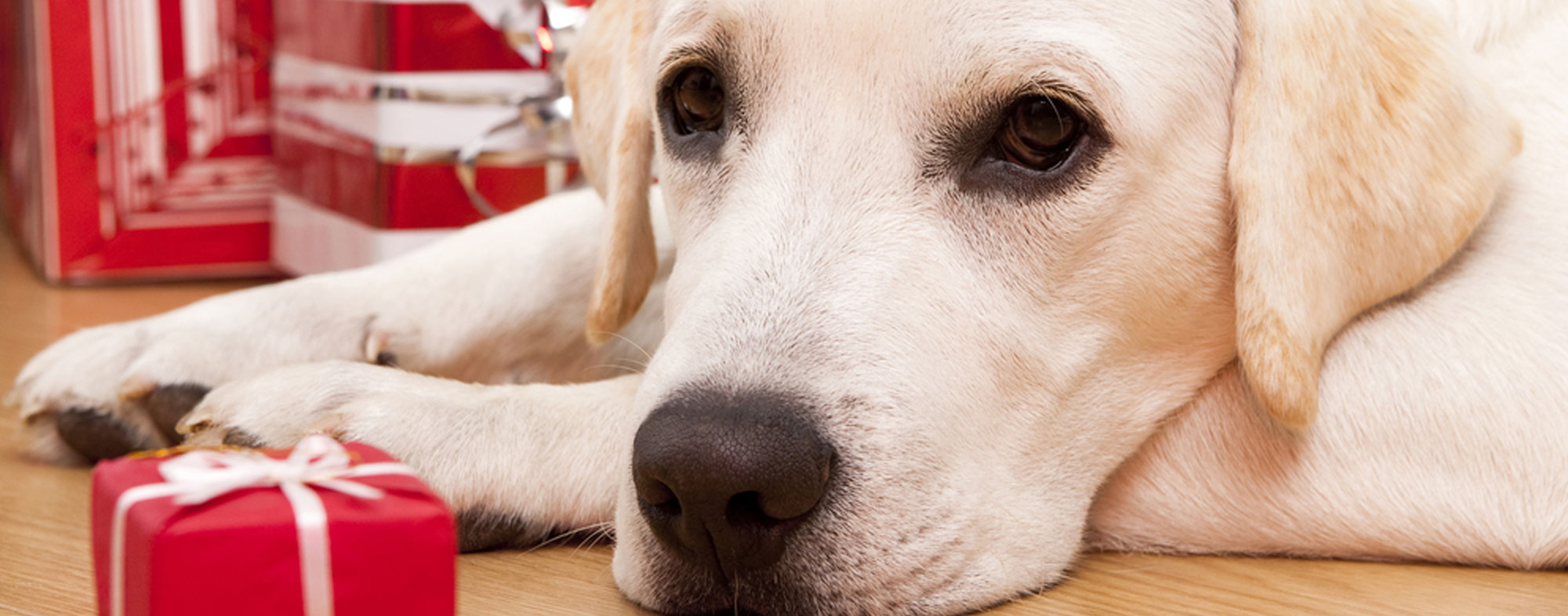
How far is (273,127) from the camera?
4078mm

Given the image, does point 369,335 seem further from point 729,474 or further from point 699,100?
point 729,474

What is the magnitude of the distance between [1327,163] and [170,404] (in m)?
1.52

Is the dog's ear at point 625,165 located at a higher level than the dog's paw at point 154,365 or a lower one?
higher

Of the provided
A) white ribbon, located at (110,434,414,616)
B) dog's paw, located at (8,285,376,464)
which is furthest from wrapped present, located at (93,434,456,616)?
dog's paw, located at (8,285,376,464)

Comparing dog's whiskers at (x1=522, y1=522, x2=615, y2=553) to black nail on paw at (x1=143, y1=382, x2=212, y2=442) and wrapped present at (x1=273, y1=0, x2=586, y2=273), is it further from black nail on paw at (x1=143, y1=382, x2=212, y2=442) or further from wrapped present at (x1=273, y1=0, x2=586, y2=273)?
wrapped present at (x1=273, y1=0, x2=586, y2=273)

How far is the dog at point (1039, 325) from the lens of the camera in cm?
154

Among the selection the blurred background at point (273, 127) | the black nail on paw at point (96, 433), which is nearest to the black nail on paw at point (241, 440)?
the black nail on paw at point (96, 433)

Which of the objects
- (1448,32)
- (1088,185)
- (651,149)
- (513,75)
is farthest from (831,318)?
(513,75)

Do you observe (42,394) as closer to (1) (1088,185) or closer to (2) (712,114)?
(2) (712,114)

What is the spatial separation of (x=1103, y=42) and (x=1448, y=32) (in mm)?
471

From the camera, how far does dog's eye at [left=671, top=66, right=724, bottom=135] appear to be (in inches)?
72.7

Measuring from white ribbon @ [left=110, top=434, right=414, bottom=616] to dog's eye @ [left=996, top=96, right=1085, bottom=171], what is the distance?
791 millimetres

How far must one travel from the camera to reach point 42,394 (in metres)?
2.10

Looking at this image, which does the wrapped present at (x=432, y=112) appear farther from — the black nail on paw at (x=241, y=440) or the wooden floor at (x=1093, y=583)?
the black nail on paw at (x=241, y=440)
